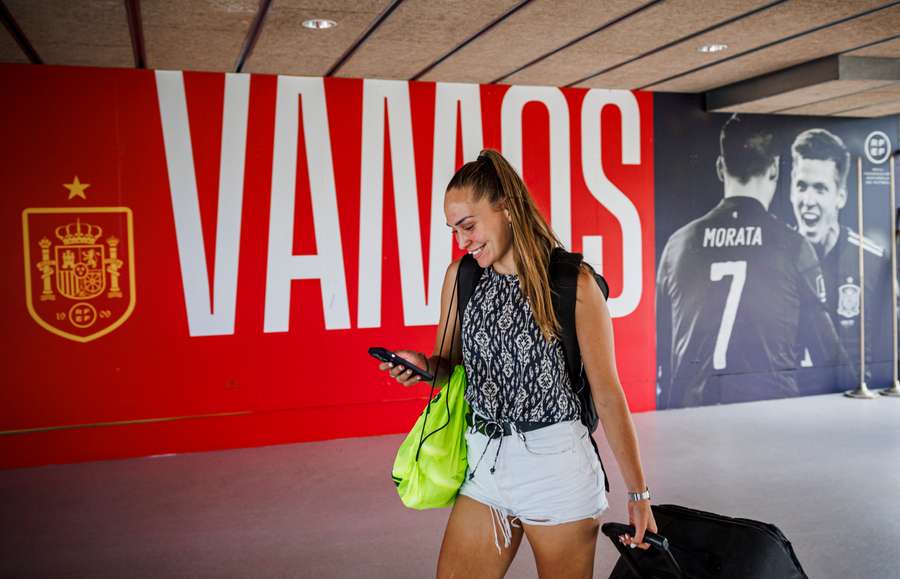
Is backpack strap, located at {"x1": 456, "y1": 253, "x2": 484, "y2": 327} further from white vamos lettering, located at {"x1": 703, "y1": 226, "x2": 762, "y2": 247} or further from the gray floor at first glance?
white vamos lettering, located at {"x1": 703, "y1": 226, "x2": 762, "y2": 247}

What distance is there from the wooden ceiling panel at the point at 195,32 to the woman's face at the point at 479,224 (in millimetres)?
2693

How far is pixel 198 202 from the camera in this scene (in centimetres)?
585

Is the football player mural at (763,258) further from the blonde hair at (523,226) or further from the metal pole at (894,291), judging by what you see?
the blonde hair at (523,226)

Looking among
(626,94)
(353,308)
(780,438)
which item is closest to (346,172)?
(353,308)

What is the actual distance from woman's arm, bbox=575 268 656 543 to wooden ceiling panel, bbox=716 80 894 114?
15.3ft

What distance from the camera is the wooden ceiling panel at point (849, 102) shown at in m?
6.34

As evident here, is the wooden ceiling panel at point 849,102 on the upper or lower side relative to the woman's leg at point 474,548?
upper

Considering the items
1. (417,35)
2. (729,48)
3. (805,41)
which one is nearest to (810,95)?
(805,41)

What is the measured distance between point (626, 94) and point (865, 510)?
151 inches

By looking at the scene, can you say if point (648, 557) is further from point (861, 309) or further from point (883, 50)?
point (861, 309)

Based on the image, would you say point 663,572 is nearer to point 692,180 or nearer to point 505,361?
point 505,361

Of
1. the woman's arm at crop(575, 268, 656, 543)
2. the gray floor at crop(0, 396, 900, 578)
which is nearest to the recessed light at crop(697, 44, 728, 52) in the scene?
the gray floor at crop(0, 396, 900, 578)

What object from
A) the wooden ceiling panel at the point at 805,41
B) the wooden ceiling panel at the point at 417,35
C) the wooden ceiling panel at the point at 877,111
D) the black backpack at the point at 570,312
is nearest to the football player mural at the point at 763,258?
the wooden ceiling panel at the point at 877,111

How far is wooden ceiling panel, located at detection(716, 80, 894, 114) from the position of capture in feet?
19.5
